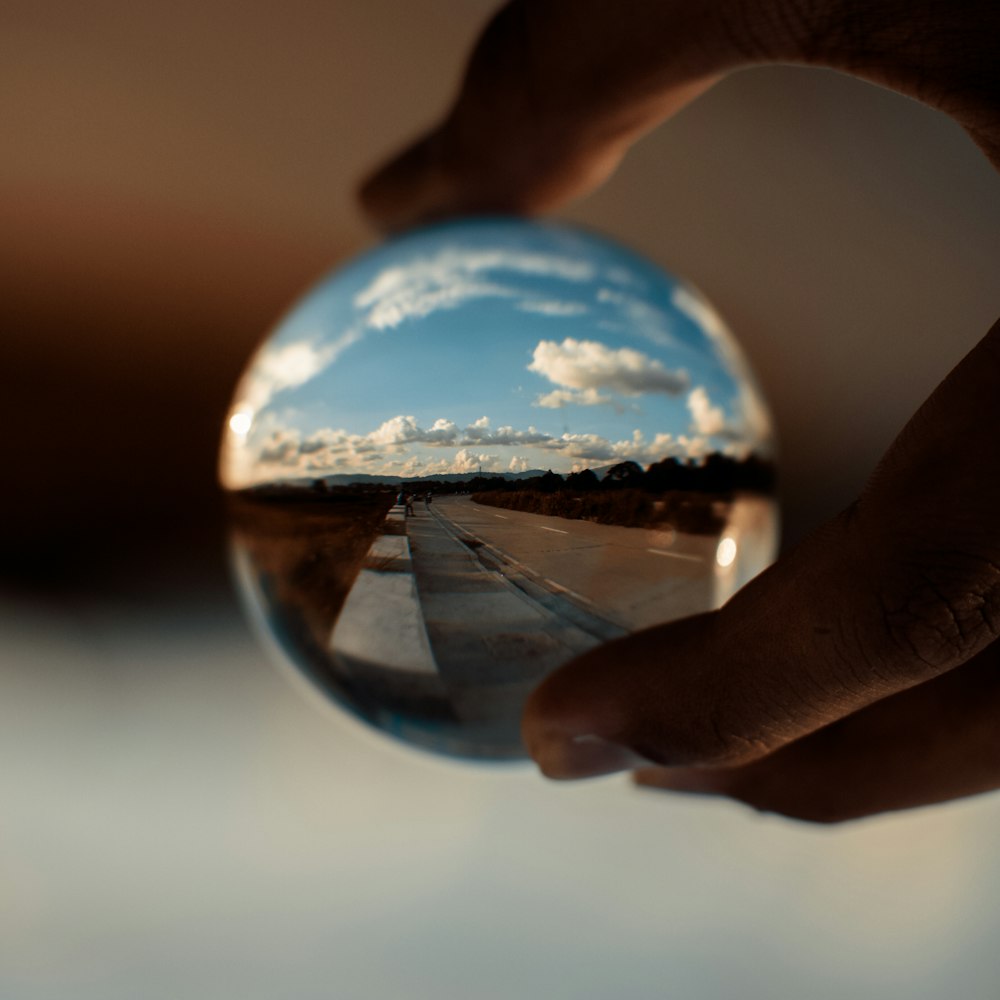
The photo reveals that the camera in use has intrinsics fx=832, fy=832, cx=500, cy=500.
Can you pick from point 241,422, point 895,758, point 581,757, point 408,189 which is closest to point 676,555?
point 581,757

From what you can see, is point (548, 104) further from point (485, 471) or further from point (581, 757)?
point (581, 757)

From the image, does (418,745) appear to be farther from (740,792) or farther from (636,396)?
(636,396)

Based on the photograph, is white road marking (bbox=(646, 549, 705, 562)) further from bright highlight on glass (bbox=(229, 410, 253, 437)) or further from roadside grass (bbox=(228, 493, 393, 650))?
bright highlight on glass (bbox=(229, 410, 253, 437))

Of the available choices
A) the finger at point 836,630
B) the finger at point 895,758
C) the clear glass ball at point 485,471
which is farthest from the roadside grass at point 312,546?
the finger at point 895,758

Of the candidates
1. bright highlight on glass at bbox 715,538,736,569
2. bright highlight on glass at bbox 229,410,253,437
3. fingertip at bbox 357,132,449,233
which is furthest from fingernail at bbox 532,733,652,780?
fingertip at bbox 357,132,449,233

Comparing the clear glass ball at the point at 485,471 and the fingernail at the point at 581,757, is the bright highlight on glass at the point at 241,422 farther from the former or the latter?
the fingernail at the point at 581,757
